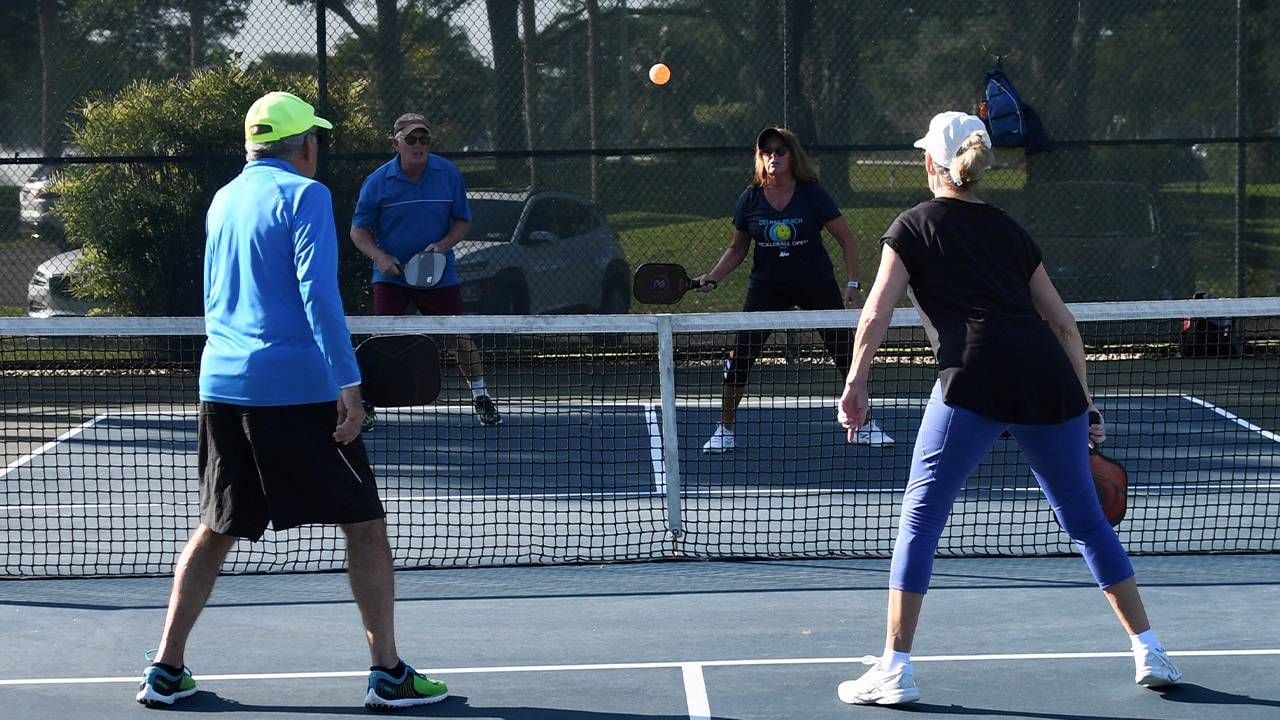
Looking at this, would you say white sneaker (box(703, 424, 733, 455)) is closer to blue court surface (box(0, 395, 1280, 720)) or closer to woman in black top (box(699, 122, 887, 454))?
woman in black top (box(699, 122, 887, 454))

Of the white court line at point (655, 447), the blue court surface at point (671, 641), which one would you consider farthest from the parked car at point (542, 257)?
the blue court surface at point (671, 641)

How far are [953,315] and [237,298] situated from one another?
186 cm

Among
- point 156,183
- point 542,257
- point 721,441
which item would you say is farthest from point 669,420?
point 156,183

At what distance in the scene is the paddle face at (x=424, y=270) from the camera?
8.93m

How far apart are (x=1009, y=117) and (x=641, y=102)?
2.65 m

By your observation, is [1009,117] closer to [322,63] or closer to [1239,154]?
[1239,154]

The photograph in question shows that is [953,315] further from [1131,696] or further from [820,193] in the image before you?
[820,193]

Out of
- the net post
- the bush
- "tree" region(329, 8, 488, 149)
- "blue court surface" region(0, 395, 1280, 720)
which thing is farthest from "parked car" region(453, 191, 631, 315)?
the net post

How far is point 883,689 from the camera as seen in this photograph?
14.6ft

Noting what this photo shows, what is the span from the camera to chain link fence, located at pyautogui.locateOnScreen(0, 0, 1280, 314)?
40.1 ft

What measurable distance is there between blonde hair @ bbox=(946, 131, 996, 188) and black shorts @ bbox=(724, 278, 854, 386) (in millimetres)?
3891

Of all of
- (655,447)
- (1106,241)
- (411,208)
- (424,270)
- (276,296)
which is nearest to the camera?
(276,296)

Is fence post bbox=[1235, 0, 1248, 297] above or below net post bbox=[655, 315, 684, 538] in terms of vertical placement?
above

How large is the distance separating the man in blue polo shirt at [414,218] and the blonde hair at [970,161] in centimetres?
499
